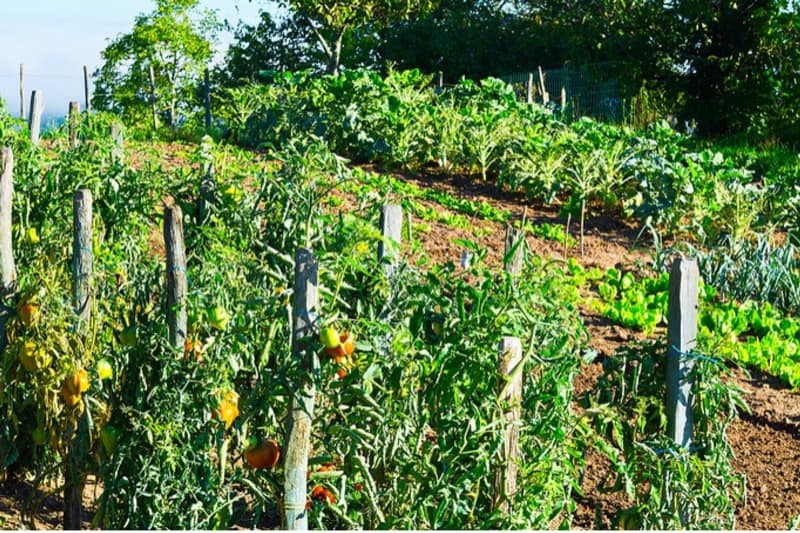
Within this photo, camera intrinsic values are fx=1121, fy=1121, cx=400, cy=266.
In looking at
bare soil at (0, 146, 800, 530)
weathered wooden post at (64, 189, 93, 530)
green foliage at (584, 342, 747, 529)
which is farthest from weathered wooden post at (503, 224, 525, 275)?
weathered wooden post at (64, 189, 93, 530)

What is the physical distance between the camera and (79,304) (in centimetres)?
424

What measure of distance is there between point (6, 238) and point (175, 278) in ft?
4.24

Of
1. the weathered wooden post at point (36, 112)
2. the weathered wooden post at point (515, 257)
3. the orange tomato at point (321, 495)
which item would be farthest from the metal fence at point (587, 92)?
the orange tomato at point (321, 495)

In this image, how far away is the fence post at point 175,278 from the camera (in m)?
3.76

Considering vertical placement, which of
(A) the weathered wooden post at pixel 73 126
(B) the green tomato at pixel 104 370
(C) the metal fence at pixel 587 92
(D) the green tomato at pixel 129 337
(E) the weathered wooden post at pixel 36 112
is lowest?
(B) the green tomato at pixel 104 370

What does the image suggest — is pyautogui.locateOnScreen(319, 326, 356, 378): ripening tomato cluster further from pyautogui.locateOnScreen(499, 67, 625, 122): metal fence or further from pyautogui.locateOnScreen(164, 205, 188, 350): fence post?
pyautogui.locateOnScreen(499, 67, 625, 122): metal fence

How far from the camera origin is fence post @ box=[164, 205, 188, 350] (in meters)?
3.76

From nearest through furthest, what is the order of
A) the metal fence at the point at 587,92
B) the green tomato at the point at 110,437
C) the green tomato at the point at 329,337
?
the green tomato at the point at 329,337, the green tomato at the point at 110,437, the metal fence at the point at 587,92

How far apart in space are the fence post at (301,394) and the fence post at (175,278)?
605mm

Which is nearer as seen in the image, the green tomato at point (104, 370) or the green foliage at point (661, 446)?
the green foliage at point (661, 446)

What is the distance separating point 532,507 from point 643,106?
1453 cm

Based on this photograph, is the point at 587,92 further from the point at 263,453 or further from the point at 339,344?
the point at 339,344

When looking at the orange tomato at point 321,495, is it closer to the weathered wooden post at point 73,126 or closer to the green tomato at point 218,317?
the green tomato at point 218,317

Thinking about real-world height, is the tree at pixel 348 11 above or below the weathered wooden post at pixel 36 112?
above
